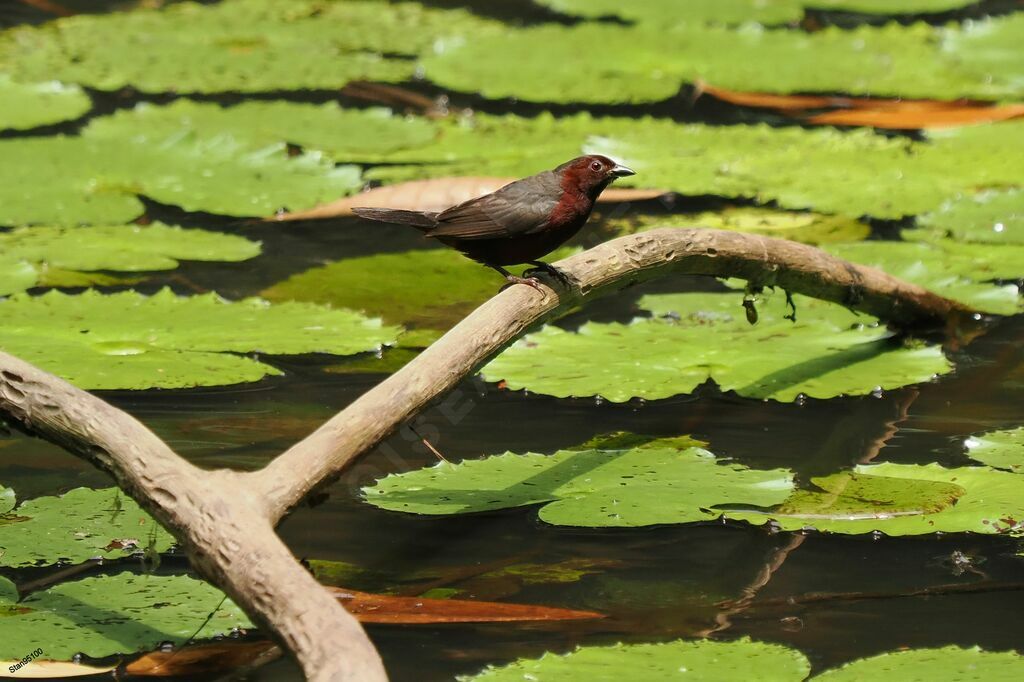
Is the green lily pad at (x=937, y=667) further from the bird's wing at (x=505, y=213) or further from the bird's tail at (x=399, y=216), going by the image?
the bird's tail at (x=399, y=216)

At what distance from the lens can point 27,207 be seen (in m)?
5.25

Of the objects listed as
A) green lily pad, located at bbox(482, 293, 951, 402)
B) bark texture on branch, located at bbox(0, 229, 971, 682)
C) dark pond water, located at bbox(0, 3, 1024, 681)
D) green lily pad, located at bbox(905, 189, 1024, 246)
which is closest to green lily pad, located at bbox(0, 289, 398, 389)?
dark pond water, located at bbox(0, 3, 1024, 681)

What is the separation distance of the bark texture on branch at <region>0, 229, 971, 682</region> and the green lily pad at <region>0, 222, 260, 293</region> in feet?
6.31

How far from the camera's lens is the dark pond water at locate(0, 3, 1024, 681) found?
2.82 m

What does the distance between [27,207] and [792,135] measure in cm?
328

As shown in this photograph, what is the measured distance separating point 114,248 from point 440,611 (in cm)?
255

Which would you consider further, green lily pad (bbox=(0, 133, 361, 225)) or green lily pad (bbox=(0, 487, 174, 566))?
green lily pad (bbox=(0, 133, 361, 225))

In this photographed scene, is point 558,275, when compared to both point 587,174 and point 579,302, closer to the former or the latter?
point 579,302

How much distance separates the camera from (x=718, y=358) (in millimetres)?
4031

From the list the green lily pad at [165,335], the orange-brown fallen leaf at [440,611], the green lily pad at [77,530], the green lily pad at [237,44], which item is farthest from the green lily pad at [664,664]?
the green lily pad at [237,44]

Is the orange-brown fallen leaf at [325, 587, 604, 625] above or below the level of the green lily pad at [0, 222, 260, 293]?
below

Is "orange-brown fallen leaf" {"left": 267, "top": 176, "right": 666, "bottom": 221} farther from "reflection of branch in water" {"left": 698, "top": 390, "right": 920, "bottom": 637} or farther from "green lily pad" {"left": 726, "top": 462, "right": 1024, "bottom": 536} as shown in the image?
"green lily pad" {"left": 726, "top": 462, "right": 1024, "bottom": 536}

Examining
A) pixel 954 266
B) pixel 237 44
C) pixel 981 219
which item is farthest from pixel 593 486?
pixel 237 44

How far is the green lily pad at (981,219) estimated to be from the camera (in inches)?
198
